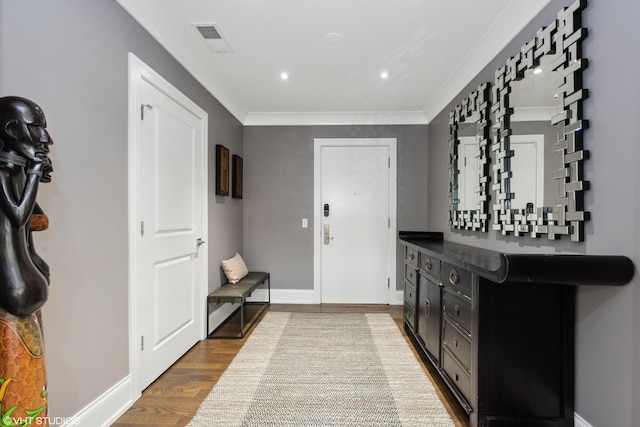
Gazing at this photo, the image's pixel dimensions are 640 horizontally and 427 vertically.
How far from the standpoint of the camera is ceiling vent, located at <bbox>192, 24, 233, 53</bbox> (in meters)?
2.24

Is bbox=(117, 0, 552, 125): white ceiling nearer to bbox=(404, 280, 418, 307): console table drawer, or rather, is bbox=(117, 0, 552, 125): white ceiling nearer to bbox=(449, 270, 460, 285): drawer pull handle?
bbox=(449, 270, 460, 285): drawer pull handle

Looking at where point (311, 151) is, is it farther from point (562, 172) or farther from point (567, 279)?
point (567, 279)

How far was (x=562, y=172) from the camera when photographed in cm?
155

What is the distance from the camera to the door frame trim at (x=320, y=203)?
409cm

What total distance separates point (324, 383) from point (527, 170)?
1844 millimetres

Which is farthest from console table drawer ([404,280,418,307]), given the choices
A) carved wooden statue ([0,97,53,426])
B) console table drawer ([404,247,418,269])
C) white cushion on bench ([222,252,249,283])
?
carved wooden statue ([0,97,53,426])

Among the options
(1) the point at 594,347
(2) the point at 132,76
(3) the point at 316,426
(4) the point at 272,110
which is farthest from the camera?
(4) the point at 272,110

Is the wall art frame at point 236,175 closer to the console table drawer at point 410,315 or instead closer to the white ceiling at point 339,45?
the white ceiling at point 339,45

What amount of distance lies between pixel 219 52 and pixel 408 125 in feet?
7.96

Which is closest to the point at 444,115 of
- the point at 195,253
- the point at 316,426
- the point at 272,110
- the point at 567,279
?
the point at 272,110

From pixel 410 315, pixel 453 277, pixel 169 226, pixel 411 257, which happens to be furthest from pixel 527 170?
pixel 169 226

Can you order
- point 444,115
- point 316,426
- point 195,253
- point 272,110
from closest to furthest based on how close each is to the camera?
→ point 316,426
point 195,253
point 444,115
point 272,110

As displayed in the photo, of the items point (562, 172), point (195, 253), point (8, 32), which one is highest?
point (8, 32)

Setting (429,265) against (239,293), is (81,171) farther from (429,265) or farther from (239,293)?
(429,265)
